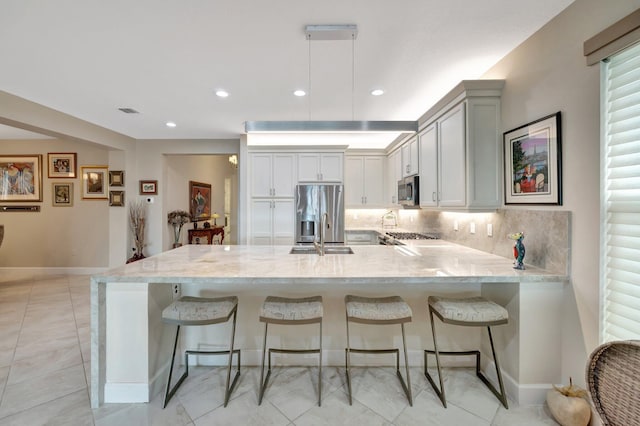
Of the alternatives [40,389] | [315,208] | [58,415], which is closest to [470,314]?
[58,415]

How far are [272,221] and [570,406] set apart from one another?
3.97 meters

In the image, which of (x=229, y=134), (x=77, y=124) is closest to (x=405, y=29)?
(x=229, y=134)

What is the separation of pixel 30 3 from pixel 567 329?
394 cm

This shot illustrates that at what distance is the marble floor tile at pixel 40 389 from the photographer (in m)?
1.88

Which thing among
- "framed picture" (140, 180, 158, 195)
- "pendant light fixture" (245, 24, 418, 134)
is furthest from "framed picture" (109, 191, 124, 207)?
"pendant light fixture" (245, 24, 418, 134)

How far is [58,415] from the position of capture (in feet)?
5.82

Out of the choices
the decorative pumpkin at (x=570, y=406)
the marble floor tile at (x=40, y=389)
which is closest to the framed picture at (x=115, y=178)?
the marble floor tile at (x=40, y=389)

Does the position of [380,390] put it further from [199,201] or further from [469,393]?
[199,201]

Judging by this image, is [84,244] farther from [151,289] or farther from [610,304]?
[610,304]

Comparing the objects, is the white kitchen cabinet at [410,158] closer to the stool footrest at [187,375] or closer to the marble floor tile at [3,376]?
the stool footrest at [187,375]

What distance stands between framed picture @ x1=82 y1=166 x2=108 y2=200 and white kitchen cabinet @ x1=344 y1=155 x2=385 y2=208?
15.1 feet

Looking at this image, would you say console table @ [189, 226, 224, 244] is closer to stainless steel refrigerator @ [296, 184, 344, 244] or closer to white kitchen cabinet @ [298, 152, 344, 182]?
stainless steel refrigerator @ [296, 184, 344, 244]

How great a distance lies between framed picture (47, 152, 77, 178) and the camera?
208 inches

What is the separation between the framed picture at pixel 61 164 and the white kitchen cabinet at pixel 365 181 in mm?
5170
